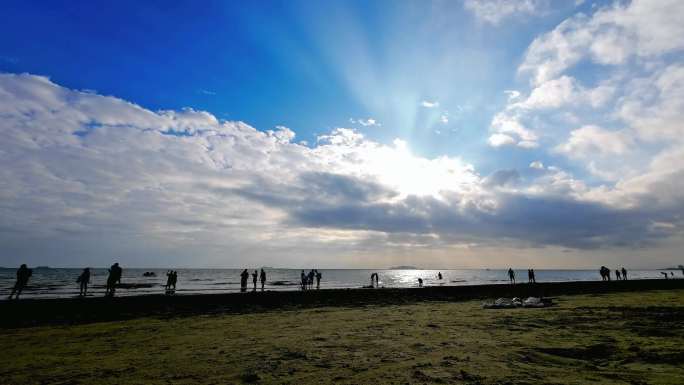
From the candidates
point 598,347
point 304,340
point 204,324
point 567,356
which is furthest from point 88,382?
point 598,347

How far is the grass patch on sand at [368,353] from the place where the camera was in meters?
6.22

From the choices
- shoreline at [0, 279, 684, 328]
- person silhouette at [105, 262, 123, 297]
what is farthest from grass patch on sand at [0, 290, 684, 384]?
person silhouette at [105, 262, 123, 297]

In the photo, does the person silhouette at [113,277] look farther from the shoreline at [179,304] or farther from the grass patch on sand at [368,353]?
the grass patch on sand at [368,353]

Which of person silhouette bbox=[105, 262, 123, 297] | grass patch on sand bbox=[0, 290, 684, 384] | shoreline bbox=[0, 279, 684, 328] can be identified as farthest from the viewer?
person silhouette bbox=[105, 262, 123, 297]

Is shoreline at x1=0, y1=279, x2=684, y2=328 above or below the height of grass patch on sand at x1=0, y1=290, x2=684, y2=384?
below

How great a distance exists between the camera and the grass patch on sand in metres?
6.22

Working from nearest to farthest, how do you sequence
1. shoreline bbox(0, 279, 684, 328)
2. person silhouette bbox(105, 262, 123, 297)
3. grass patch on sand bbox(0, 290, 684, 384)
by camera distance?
grass patch on sand bbox(0, 290, 684, 384), shoreline bbox(0, 279, 684, 328), person silhouette bbox(105, 262, 123, 297)

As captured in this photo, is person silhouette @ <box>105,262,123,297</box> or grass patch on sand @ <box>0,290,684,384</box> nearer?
grass patch on sand @ <box>0,290,684,384</box>

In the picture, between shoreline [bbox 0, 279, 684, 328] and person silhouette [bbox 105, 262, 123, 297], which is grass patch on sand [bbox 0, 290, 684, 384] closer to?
shoreline [bbox 0, 279, 684, 328]

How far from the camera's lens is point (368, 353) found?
26.6ft

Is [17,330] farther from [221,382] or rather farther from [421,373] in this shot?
[421,373]

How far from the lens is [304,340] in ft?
33.0

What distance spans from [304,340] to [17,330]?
12.8 meters

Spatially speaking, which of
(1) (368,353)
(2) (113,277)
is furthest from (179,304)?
(1) (368,353)
